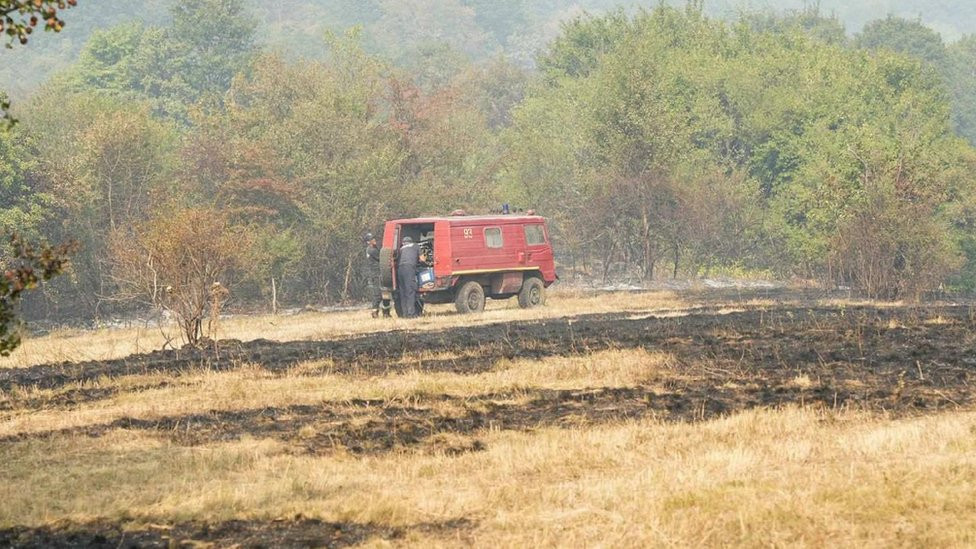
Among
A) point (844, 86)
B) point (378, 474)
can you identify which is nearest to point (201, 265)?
point (378, 474)

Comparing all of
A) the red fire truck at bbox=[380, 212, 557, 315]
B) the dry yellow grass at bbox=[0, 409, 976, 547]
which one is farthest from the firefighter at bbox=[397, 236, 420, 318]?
the dry yellow grass at bbox=[0, 409, 976, 547]

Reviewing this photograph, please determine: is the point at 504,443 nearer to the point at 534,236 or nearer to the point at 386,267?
the point at 386,267

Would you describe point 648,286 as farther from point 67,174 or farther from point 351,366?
point 351,366

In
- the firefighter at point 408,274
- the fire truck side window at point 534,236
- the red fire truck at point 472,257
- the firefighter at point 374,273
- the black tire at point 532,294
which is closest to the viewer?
the firefighter at point 408,274

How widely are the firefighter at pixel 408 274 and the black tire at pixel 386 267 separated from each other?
22 cm

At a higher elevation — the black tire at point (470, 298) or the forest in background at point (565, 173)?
the forest in background at point (565, 173)

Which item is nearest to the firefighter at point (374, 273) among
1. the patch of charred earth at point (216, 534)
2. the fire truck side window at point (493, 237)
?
the fire truck side window at point (493, 237)

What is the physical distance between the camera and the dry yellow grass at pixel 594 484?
1088cm

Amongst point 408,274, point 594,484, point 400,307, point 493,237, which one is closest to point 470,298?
point 493,237

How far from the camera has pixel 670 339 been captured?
25.2 meters

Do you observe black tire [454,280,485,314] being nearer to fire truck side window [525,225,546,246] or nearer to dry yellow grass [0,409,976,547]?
fire truck side window [525,225,546,246]

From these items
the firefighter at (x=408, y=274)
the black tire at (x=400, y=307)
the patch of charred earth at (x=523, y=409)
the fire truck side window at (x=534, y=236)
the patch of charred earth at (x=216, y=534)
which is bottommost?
the patch of charred earth at (x=216, y=534)

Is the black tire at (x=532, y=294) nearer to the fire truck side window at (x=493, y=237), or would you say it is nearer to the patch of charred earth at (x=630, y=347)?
the fire truck side window at (x=493, y=237)

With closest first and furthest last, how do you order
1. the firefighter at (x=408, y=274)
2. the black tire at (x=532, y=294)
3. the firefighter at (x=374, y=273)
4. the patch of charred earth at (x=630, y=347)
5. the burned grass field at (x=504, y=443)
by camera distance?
1. the burned grass field at (x=504, y=443)
2. the patch of charred earth at (x=630, y=347)
3. the firefighter at (x=408, y=274)
4. the firefighter at (x=374, y=273)
5. the black tire at (x=532, y=294)
